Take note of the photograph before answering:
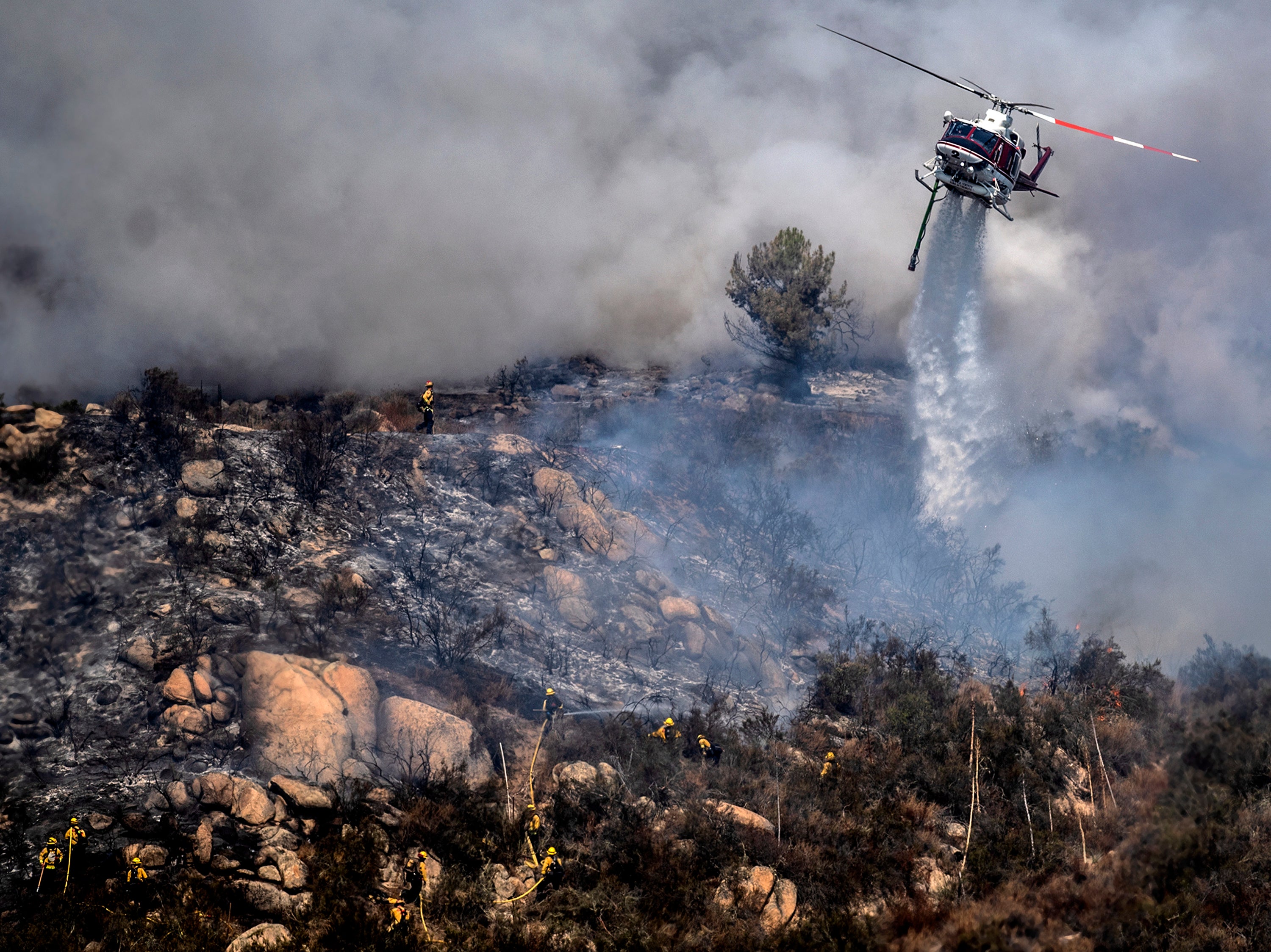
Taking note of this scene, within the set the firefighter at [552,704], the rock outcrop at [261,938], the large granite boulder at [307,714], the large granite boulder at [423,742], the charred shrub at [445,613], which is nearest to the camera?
the rock outcrop at [261,938]

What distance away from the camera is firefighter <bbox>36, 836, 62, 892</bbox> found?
9969 mm

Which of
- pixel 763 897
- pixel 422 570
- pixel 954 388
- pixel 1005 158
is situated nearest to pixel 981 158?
pixel 1005 158

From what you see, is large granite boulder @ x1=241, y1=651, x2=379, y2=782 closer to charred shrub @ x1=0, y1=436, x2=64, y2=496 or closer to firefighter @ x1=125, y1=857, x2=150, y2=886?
firefighter @ x1=125, y1=857, x2=150, y2=886

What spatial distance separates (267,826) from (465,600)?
19.3 feet

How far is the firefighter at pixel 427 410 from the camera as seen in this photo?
2028cm

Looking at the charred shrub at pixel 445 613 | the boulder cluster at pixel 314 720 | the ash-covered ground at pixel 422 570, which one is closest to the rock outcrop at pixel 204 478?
the ash-covered ground at pixel 422 570

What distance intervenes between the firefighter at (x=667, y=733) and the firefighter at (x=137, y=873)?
6.91 meters

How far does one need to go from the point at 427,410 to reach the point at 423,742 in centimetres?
955

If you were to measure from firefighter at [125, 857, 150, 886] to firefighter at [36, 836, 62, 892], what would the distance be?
2.62 ft

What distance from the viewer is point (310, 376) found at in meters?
27.5

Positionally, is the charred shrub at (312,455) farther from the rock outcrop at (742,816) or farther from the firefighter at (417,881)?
the rock outcrop at (742,816)

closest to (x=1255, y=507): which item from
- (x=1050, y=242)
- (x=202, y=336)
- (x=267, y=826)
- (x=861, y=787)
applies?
(x=1050, y=242)

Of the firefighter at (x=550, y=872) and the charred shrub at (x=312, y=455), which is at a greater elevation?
the charred shrub at (x=312, y=455)

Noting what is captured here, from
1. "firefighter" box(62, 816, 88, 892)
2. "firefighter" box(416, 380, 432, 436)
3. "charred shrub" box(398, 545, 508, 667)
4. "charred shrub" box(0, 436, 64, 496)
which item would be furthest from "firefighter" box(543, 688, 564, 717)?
"charred shrub" box(0, 436, 64, 496)
